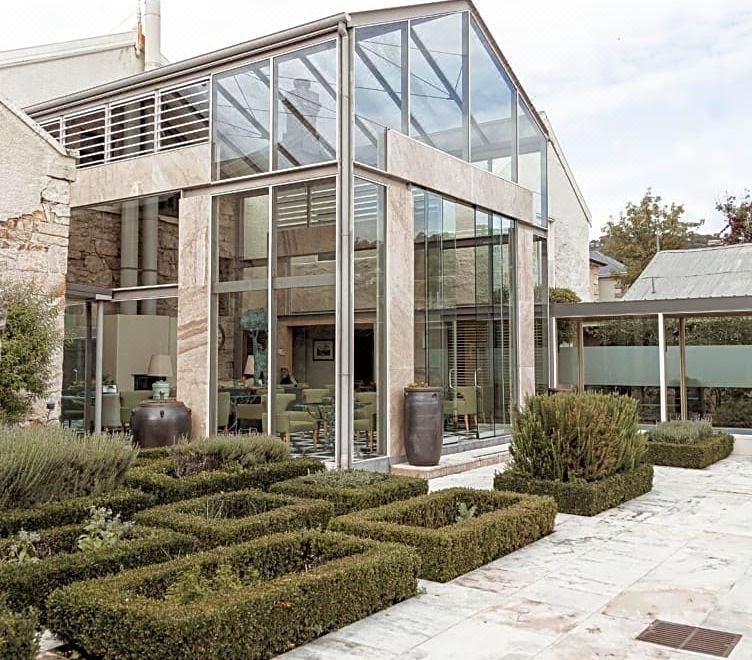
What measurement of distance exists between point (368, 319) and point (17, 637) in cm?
692

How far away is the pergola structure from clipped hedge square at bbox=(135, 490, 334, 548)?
9.62 meters

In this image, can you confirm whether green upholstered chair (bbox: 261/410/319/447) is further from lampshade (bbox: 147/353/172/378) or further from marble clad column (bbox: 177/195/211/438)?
lampshade (bbox: 147/353/172/378)

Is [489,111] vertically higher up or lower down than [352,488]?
higher up

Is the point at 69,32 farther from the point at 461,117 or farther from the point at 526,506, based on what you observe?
the point at 526,506

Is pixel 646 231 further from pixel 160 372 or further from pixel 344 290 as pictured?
pixel 344 290

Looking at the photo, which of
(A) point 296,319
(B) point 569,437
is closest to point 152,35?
(A) point 296,319

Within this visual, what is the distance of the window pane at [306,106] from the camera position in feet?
32.3

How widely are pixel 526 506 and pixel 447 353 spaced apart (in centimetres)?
486

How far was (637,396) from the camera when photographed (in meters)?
14.8

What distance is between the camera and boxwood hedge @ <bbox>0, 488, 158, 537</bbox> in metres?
5.28

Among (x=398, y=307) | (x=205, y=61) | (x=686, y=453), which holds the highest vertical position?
(x=205, y=61)

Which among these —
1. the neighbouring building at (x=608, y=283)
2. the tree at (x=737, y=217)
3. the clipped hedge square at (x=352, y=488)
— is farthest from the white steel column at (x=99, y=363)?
the tree at (x=737, y=217)

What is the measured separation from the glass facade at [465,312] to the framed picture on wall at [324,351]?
5.13 ft

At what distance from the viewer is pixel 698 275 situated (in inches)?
772
